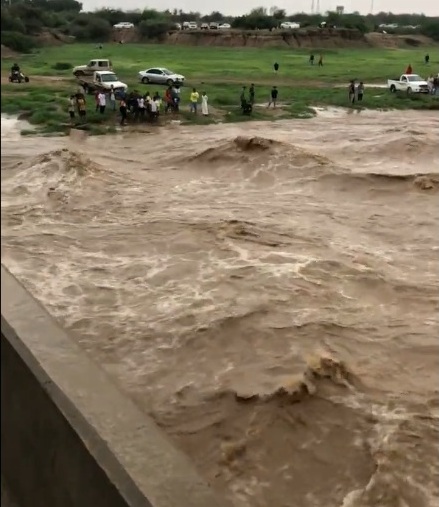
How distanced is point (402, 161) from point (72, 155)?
6.34 metres

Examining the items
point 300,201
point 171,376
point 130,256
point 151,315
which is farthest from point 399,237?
point 171,376

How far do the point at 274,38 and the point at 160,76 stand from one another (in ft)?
10.0

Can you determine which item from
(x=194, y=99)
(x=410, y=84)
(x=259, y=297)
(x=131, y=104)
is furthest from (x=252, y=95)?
(x=259, y=297)

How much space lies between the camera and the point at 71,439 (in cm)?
233

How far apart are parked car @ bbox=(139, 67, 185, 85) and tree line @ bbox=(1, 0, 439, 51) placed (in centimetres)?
220

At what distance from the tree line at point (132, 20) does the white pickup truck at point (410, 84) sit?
379cm

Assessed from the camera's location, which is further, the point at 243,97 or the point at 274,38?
the point at 274,38

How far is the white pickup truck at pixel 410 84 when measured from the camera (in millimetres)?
19469

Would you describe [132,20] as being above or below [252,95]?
above

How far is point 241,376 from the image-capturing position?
5473mm

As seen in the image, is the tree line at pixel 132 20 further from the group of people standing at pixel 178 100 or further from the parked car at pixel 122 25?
the group of people standing at pixel 178 100

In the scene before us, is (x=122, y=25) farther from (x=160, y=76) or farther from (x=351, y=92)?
(x=351, y=92)

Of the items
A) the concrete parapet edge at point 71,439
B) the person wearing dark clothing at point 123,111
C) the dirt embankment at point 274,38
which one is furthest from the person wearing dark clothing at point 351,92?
the concrete parapet edge at point 71,439

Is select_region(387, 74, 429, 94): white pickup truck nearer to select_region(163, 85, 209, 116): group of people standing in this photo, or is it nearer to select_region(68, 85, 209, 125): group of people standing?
select_region(163, 85, 209, 116): group of people standing
